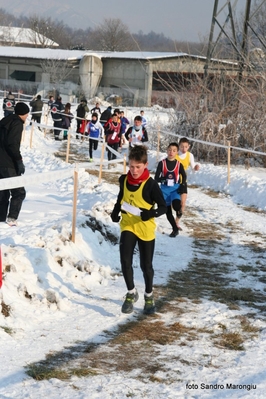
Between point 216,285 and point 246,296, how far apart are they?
0.55 metres

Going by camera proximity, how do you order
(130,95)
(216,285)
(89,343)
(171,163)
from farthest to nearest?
(130,95) → (171,163) → (216,285) → (89,343)

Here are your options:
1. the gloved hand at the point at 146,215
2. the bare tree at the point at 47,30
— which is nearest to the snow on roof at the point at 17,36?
the bare tree at the point at 47,30

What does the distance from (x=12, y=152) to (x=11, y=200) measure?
656 millimetres

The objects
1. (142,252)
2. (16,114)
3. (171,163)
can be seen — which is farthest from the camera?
(171,163)

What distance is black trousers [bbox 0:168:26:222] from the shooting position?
830 centimetres

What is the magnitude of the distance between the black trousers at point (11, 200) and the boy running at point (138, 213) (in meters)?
2.57

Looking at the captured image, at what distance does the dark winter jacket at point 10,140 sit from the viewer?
27.0 ft

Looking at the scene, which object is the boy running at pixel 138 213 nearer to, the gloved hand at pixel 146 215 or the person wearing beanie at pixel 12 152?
the gloved hand at pixel 146 215

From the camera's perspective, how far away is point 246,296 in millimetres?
6957

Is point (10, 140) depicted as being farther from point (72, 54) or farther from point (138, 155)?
point (72, 54)

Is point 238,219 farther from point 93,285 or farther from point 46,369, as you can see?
point 46,369

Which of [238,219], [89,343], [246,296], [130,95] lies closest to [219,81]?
[238,219]

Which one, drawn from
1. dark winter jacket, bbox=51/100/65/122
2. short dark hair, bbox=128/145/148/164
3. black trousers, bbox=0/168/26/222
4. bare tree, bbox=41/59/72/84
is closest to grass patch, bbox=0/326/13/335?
short dark hair, bbox=128/145/148/164

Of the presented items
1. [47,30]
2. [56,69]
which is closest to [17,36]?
[47,30]
